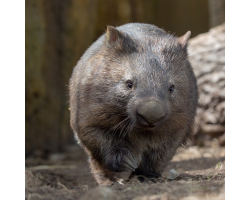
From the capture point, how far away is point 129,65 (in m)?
4.20

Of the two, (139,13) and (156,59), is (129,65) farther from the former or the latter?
(139,13)

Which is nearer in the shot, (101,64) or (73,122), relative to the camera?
(101,64)

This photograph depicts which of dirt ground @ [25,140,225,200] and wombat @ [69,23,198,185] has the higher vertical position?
wombat @ [69,23,198,185]

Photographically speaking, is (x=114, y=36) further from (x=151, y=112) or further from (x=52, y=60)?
(x=52, y=60)

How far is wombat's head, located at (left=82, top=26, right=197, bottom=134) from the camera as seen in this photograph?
3.80 metres

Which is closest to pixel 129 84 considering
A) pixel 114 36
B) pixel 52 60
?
pixel 114 36

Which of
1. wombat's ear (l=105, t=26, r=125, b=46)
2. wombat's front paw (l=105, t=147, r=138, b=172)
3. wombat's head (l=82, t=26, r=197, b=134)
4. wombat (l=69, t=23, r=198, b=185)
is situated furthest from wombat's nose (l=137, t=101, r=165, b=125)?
wombat's ear (l=105, t=26, r=125, b=46)

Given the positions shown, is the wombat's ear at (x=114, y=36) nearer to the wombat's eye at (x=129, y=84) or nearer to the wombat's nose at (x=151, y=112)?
the wombat's eye at (x=129, y=84)

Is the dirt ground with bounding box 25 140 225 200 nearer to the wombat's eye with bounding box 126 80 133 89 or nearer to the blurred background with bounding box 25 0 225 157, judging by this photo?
the blurred background with bounding box 25 0 225 157

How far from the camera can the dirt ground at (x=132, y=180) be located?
121 inches

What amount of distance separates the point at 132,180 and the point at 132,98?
1.07 metres

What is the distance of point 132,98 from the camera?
394 cm

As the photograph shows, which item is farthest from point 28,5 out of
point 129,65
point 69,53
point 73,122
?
point 129,65
